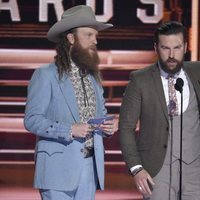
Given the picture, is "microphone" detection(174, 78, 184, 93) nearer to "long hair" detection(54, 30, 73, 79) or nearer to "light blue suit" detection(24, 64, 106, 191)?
"light blue suit" detection(24, 64, 106, 191)

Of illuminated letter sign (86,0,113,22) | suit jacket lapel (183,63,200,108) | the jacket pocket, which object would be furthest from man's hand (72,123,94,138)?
illuminated letter sign (86,0,113,22)

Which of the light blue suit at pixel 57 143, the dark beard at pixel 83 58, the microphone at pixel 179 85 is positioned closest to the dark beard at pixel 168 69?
the microphone at pixel 179 85

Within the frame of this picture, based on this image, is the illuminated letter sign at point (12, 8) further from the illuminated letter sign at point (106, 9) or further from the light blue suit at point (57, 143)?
the light blue suit at point (57, 143)

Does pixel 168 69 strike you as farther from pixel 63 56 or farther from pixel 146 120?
pixel 63 56

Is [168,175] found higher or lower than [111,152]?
higher

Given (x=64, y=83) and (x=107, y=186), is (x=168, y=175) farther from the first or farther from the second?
(x=107, y=186)

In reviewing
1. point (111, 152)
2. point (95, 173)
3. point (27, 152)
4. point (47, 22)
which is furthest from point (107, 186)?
point (95, 173)

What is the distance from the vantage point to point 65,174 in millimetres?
3443

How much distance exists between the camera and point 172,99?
3.46 m

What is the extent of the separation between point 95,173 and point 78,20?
2.77ft

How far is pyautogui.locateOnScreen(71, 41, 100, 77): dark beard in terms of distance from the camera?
3.48 m

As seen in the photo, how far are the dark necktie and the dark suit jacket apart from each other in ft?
0.10

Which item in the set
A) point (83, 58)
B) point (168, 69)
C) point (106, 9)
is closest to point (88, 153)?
point (83, 58)

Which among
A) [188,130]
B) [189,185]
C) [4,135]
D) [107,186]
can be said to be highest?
[188,130]
